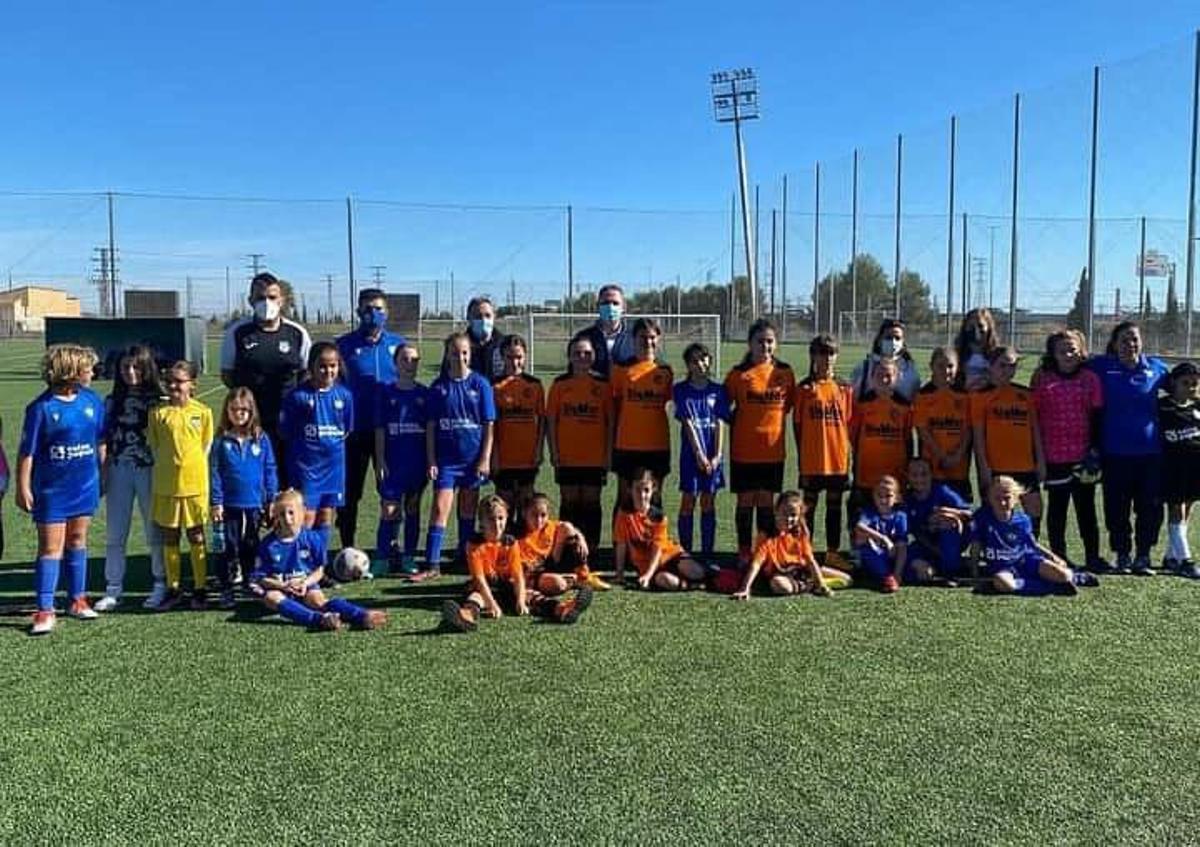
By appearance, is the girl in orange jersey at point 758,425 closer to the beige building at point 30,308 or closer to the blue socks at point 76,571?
the blue socks at point 76,571

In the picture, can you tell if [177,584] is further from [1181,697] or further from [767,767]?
[1181,697]

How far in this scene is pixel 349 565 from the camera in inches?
246

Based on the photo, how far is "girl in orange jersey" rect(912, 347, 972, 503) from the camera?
21.6 feet

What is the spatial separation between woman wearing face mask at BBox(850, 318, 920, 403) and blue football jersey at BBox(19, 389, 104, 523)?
495cm

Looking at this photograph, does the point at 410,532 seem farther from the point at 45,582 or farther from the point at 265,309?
the point at 45,582

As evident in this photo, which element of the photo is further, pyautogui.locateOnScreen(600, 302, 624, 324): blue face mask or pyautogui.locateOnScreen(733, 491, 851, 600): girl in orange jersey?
pyautogui.locateOnScreen(600, 302, 624, 324): blue face mask

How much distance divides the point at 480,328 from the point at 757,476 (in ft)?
7.55

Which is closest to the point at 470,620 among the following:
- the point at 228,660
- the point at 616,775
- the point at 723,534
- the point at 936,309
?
the point at 228,660

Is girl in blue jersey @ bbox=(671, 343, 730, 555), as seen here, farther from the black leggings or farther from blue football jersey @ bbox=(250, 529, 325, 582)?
blue football jersey @ bbox=(250, 529, 325, 582)

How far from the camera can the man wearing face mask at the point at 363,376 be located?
6.68 m

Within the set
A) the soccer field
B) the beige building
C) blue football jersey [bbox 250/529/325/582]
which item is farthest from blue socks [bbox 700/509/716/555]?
the beige building

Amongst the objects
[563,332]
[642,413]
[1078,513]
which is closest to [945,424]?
[1078,513]

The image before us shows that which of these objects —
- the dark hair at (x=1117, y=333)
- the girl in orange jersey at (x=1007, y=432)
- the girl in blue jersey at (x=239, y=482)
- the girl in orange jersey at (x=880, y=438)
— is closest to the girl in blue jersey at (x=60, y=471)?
the girl in blue jersey at (x=239, y=482)

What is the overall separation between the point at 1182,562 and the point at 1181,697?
2.72 m
